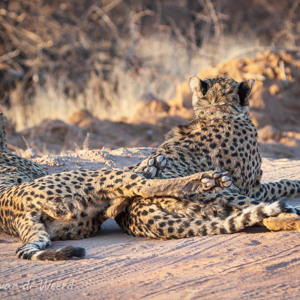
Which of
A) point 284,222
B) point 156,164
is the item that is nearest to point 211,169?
point 156,164

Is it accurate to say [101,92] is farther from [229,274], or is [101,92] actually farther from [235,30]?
[229,274]

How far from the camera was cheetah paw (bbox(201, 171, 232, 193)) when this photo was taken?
330 centimetres

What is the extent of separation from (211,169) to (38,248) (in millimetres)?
1547

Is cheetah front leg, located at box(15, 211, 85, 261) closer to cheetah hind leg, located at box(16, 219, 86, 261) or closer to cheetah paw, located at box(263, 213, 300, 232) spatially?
cheetah hind leg, located at box(16, 219, 86, 261)

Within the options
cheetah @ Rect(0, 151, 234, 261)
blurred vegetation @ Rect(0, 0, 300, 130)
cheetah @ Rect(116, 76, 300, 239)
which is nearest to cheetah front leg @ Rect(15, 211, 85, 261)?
cheetah @ Rect(0, 151, 234, 261)

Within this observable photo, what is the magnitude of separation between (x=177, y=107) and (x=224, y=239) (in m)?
7.24

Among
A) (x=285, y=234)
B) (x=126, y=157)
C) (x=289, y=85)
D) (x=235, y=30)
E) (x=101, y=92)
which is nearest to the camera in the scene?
(x=285, y=234)

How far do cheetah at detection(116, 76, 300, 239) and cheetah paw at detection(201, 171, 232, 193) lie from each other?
14 mm

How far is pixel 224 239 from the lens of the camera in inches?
127

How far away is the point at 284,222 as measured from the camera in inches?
125

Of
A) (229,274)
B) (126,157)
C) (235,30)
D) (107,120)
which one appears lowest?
(229,274)

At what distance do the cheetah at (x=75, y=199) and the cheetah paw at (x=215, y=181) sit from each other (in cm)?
1

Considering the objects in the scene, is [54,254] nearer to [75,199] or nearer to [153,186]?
[75,199]

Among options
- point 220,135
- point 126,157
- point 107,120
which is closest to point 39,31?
point 107,120
